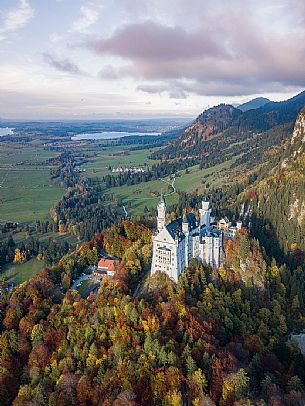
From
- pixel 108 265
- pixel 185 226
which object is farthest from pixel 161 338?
pixel 108 265

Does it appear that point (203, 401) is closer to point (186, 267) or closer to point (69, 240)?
point (186, 267)

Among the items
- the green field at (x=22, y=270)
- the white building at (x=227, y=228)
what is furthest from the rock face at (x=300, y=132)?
the green field at (x=22, y=270)

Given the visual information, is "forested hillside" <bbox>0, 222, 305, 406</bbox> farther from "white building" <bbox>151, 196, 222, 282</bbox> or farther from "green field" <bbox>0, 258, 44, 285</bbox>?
"green field" <bbox>0, 258, 44, 285</bbox>

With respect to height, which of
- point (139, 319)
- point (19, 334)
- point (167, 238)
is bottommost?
point (19, 334)

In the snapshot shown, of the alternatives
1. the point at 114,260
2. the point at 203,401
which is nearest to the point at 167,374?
the point at 203,401

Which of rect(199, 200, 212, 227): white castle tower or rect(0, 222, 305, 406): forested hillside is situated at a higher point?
rect(199, 200, 212, 227): white castle tower

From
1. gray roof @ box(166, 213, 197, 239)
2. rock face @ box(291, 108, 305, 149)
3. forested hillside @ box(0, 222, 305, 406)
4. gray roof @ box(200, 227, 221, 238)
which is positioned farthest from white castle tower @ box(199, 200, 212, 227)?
rock face @ box(291, 108, 305, 149)

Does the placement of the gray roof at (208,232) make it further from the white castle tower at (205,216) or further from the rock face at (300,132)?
the rock face at (300,132)

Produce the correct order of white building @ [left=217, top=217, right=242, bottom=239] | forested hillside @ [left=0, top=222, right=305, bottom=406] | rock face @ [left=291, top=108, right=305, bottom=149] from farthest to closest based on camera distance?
rock face @ [left=291, top=108, right=305, bottom=149] < white building @ [left=217, top=217, right=242, bottom=239] < forested hillside @ [left=0, top=222, right=305, bottom=406]
